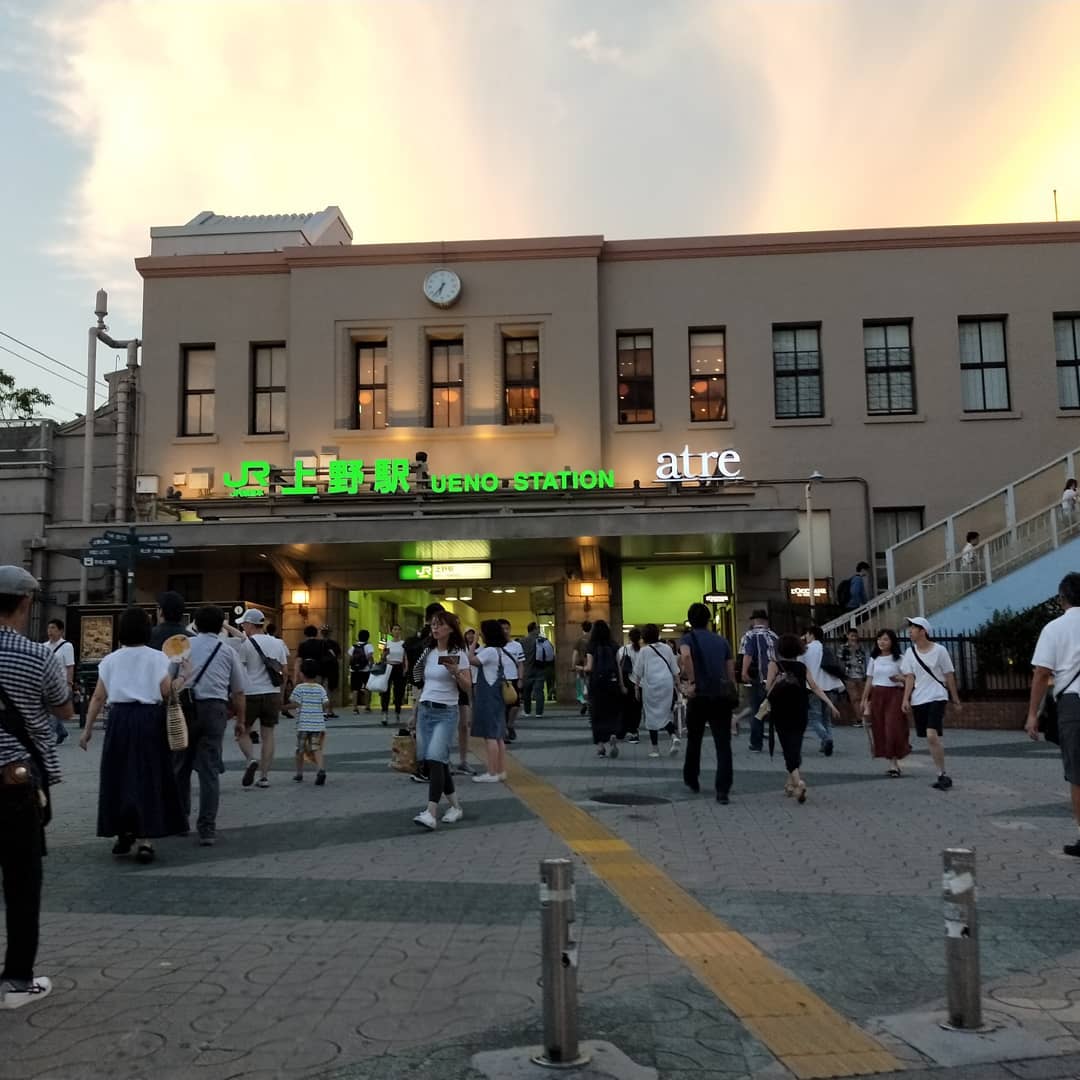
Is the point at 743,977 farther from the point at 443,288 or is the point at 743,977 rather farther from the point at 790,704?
the point at 443,288

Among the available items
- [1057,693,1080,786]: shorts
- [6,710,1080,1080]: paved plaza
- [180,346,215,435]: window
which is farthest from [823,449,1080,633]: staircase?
[180,346,215,435]: window

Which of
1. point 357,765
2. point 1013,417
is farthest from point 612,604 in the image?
point 357,765

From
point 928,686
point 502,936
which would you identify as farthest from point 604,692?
point 502,936

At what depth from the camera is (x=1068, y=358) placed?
85.2 ft

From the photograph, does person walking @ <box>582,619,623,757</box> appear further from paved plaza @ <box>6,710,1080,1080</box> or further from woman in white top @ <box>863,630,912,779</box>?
paved plaza @ <box>6,710,1080,1080</box>

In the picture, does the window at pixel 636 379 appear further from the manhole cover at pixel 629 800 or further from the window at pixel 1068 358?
the manhole cover at pixel 629 800

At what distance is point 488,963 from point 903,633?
622 inches

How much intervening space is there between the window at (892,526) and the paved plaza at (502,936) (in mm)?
15765

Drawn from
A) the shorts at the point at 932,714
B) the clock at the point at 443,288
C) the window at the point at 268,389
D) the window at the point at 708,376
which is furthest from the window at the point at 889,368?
the shorts at the point at 932,714

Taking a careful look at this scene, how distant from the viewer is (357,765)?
13.0 m

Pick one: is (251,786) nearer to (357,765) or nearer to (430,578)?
(357,765)

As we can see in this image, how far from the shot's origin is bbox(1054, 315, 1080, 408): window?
84.6 ft

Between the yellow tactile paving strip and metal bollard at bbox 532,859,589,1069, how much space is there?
0.83 meters

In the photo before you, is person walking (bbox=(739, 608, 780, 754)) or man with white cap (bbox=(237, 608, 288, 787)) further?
person walking (bbox=(739, 608, 780, 754))
